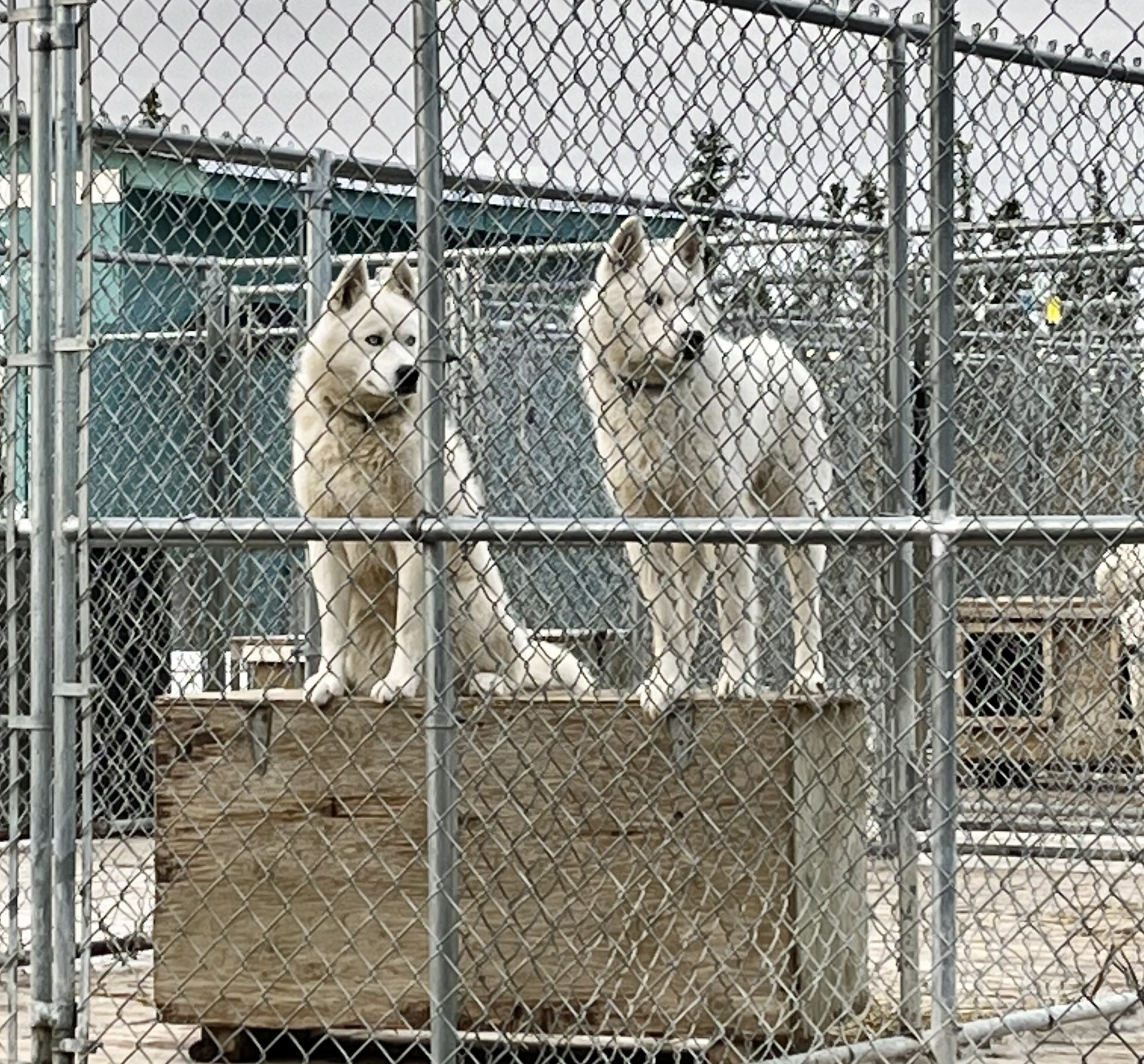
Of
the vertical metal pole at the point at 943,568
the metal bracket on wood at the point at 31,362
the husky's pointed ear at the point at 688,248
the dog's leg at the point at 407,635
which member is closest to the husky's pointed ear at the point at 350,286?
the dog's leg at the point at 407,635

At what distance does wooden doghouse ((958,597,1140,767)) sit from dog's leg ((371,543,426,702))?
3178 millimetres

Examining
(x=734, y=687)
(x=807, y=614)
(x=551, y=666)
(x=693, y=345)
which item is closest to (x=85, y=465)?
(x=551, y=666)

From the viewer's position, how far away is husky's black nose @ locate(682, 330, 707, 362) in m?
Answer: 5.77

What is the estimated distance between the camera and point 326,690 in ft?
16.9

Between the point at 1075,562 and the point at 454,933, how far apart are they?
27.9ft

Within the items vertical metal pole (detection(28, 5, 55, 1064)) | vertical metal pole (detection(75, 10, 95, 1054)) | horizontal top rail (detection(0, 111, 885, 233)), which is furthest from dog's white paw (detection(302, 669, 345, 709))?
horizontal top rail (detection(0, 111, 885, 233))

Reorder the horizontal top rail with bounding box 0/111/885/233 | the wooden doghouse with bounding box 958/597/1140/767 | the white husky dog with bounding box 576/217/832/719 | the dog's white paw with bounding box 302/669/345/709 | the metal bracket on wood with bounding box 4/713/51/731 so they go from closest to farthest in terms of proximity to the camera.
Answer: the metal bracket on wood with bounding box 4/713/51/731 → the horizontal top rail with bounding box 0/111/885/233 → the dog's white paw with bounding box 302/669/345/709 → the white husky dog with bounding box 576/217/832/719 → the wooden doghouse with bounding box 958/597/1140/767

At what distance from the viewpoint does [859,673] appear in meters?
6.75

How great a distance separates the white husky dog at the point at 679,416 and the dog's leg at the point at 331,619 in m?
0.89

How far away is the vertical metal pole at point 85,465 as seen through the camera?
469 cm

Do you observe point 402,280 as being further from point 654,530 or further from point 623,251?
point 654,530

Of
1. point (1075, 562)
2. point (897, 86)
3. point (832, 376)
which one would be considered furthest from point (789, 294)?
point (1075, 562)

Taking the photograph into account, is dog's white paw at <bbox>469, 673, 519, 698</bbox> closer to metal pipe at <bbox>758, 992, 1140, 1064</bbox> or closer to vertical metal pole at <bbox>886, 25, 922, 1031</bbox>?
vertical metal pole at <bbox>886, 25, 922, 1031</bbox>

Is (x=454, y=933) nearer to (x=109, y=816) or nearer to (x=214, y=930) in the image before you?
(x=214, y=930)
